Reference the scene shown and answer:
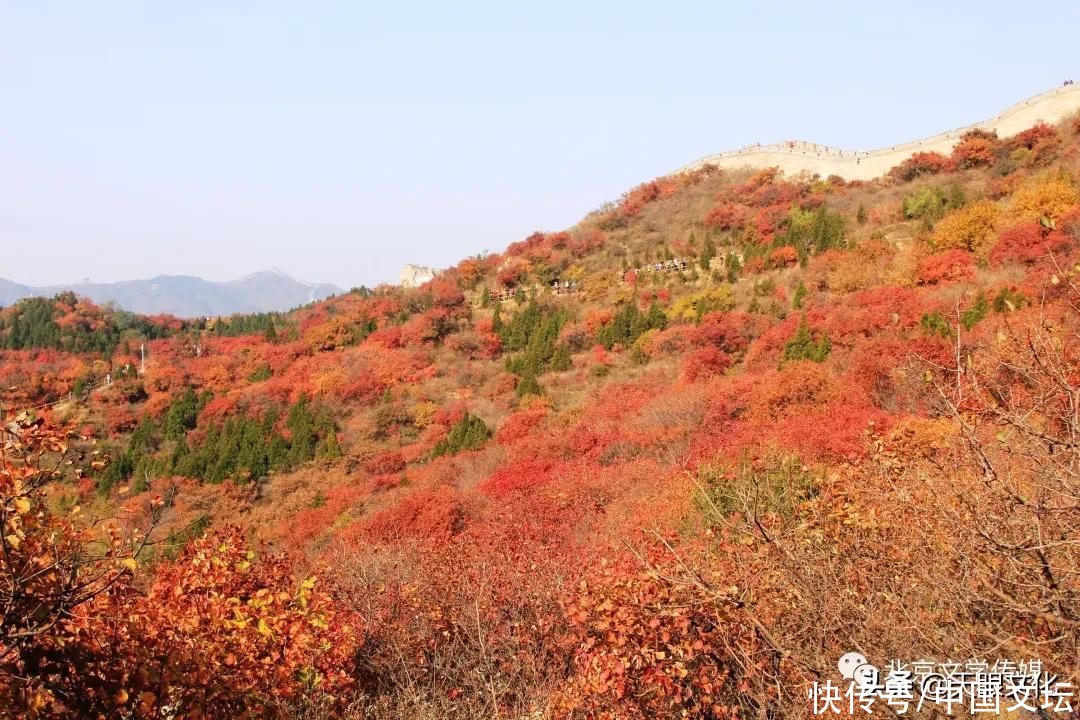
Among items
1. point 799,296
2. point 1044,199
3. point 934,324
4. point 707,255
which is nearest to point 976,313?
point 934,324

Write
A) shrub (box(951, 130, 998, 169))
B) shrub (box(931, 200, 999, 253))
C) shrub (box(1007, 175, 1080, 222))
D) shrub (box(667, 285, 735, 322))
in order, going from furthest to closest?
shrub (box(951, 130, 998, 169)) → shrub (box(667, 285, 735, 322)) → shrub (box(931, 200, 999, 253)) → shrub (box(1007, 175, 1080, 222))

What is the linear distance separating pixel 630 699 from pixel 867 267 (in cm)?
2282

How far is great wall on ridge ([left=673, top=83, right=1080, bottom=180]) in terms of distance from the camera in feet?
106

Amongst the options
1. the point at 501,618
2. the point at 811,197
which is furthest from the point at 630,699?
the point at 811,197

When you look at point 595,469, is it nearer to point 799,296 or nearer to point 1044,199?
point 799,296

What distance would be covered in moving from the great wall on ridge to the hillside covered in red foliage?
140 cm

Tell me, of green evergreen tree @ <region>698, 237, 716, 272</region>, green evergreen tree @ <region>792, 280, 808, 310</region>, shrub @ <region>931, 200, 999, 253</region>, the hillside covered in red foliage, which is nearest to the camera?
the hillside covered in red foliage

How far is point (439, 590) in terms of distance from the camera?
9750mm

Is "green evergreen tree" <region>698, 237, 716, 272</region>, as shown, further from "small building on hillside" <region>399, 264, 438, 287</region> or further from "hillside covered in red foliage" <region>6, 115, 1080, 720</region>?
"small building on hillside" <region>399, 264, 438, 287</region>

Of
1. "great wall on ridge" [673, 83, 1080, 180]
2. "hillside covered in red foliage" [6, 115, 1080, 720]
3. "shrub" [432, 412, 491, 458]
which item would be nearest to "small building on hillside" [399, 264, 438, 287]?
"hillside covered in red foliage" [6, 115, 1080, 720]

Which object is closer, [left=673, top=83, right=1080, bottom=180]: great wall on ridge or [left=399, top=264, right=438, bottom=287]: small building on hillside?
[left=673, top=83, right=1080, bottom=180]: great wall on ridge

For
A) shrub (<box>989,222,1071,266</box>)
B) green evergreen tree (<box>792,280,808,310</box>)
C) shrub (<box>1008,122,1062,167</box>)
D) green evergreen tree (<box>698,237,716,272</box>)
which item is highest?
shrub (<box>1008,122,1062,167</box>)

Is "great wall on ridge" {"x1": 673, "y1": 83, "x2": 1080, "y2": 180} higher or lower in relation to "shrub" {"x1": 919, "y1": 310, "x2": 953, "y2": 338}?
higher

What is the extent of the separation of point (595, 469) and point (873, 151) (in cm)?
2875
